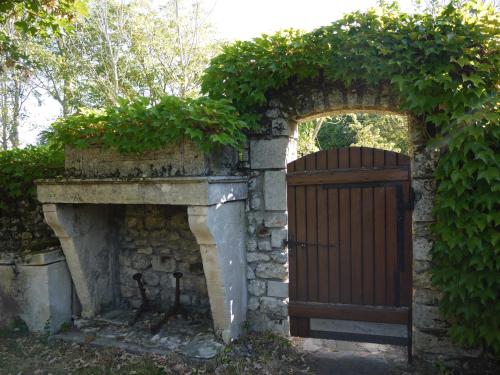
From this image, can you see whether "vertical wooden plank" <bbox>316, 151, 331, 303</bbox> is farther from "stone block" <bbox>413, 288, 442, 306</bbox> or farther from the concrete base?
the concrete base

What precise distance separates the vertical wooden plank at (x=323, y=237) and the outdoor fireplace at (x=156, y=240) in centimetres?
75

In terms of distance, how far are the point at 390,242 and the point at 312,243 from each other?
0.72 m

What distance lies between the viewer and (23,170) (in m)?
4.30

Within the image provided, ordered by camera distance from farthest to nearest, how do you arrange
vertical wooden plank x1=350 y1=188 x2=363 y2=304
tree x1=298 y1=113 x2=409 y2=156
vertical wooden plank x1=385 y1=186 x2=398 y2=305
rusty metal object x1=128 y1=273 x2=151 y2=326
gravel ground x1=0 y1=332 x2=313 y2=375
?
tree x1=298 y1=113 x2=409 y2=156 → rusty metal object x1=128 y1=273 x2=151 y2=326 → vertical wooden plank x1=350 y1=188 x2=363 y2=304 → vertical wooden plank x1=385 y1=186 x2=398 y2=305 → gravel ground x1=0 y1=332 x2=313 y2=375

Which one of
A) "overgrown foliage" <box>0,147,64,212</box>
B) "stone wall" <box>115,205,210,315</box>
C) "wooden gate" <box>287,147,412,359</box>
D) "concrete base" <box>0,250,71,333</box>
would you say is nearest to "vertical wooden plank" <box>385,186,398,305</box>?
"wooden gate" <box>287,147,412,359</box>

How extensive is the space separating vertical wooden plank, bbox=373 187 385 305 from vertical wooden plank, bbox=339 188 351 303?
24 centimetres

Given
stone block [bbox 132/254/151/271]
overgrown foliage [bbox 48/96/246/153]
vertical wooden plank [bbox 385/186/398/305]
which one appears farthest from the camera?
stone block [bbox 132/254/151/271]

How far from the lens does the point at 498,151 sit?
2.55m

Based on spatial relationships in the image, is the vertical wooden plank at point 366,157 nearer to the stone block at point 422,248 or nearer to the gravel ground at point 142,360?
the stone block at point 422,248

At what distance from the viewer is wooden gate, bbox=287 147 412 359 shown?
318cm

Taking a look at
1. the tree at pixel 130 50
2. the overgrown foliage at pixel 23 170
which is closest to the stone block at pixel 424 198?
the overgrown foliage at pixel 23 170

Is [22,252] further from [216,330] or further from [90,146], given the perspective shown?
[216,330]

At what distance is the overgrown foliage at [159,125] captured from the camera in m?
2.87

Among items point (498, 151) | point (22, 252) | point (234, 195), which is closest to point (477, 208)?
point (498, 151)
